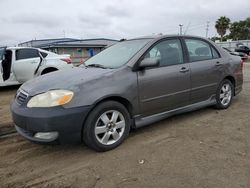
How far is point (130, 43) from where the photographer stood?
438 centimetres

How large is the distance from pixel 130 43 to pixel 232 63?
2358 millimetres

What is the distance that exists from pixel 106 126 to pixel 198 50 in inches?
98.7

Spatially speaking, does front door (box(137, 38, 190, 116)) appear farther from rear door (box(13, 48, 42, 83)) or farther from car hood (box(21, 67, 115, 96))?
rear door (box(13, 48, 42, 83))

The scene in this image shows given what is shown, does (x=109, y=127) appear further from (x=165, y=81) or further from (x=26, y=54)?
(x=26, y=54)

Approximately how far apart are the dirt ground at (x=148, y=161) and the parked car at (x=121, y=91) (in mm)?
286

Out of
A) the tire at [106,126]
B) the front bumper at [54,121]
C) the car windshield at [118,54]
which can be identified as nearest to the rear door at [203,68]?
the car windshield at [118,54]

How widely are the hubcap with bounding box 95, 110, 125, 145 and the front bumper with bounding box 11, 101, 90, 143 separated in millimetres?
277

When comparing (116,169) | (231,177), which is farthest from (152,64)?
(231,177)

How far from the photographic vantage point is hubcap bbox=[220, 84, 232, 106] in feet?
16.8

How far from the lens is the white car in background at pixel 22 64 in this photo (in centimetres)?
811

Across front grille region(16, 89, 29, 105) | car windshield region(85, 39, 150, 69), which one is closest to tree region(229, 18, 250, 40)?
car windshield region(85, 39, 150, 69)

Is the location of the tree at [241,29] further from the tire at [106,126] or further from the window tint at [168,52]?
the tire at [106,126]

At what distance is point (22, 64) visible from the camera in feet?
27.1

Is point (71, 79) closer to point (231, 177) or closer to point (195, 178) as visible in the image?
point (195, 178)
